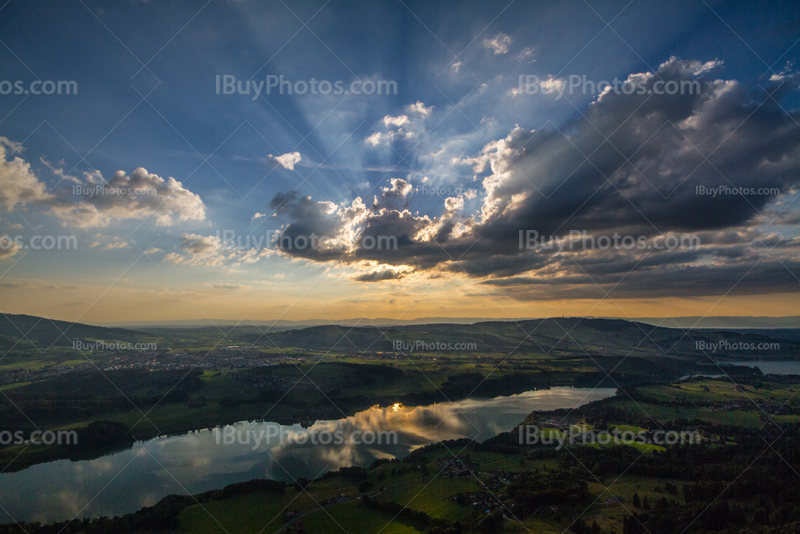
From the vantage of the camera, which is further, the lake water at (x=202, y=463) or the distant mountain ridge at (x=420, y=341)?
the distant mountain ridge at (x=420, y=341)

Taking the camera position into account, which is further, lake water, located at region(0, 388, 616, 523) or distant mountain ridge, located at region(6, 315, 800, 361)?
distant mountain ridge, located at region(6, 315, 800, 361)

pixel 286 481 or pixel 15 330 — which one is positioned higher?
pixel 15 330

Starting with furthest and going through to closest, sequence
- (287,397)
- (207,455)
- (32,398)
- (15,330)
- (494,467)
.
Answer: (15,330) < (287,397) < (32,398) < (207,455) < (494,467)

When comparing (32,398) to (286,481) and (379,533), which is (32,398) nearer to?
(286,481)

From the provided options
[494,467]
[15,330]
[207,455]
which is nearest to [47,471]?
[207,455]

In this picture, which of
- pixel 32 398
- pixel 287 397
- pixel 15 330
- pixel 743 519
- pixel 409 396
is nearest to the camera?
pixel 743 519

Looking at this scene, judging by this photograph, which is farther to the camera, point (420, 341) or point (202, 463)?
point (420, 341)

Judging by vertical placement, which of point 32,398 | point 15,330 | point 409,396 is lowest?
point 409,396

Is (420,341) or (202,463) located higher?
(420,341)
